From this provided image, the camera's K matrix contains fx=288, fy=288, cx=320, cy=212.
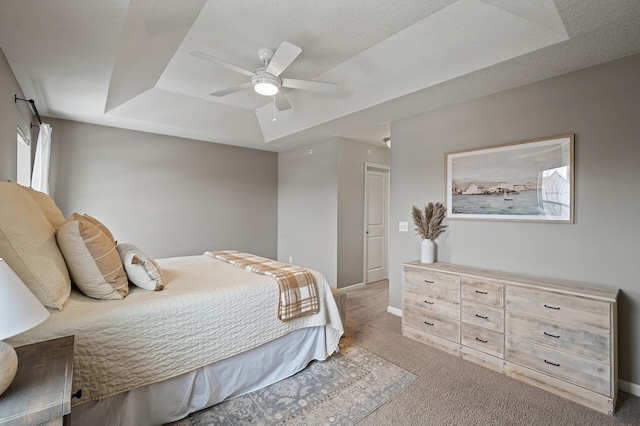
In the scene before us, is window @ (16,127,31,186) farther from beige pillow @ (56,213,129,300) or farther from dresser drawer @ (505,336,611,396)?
dresser drawer @ (505,336,611,396)

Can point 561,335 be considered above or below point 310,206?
below

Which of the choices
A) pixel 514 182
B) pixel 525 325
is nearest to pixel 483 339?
pixel 525 325

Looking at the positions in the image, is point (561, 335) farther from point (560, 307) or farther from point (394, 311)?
point (394, 311)

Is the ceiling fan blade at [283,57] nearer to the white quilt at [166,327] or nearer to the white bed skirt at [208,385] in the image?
the white quilt at [166,327]

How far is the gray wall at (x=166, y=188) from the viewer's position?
3.75 metres

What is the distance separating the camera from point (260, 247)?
5.41 meters

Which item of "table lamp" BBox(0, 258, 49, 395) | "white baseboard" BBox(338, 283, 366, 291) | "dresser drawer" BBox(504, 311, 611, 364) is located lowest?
"white baseboard" BBox(338, 283, 366, 291)

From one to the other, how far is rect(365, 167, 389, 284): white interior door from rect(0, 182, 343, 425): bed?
2.68 meters

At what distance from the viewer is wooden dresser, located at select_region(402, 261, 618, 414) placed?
193cm

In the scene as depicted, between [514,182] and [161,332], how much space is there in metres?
3.04

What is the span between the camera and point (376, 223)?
5.15 metres

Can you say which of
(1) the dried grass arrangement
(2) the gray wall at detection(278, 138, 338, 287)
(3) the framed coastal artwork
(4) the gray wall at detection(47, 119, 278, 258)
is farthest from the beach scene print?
(4) the gray wall at detection(47, 119, 278, 258)

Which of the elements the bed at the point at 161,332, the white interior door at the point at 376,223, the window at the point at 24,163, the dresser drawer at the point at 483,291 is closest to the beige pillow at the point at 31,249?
the bed at the point at 161,332

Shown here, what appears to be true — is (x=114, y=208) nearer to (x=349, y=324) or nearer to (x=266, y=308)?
(x=266, y=308)
